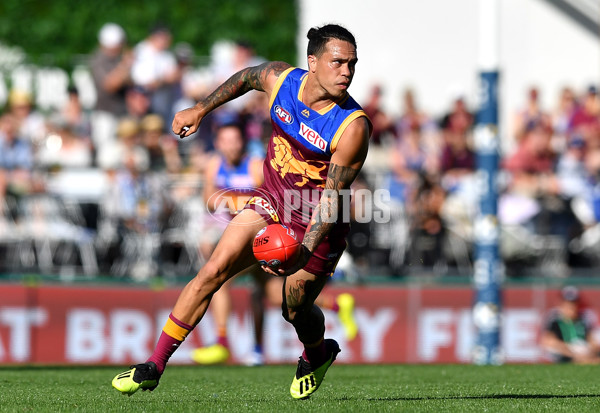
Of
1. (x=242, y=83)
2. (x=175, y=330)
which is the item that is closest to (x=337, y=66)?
(x=242, y=83)

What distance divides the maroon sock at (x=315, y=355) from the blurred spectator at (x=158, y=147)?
7.41 metres

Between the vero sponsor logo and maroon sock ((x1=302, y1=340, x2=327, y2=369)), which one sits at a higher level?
the vero sponsor logo

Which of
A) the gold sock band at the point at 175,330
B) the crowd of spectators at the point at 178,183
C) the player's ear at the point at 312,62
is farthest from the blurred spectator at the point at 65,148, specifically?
the player's ear at the point at 312,62

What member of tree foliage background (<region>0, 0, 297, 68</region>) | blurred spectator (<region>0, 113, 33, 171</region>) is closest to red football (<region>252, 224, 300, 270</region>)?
blurred spectator (<region>0, 113, 33, 171</region>)

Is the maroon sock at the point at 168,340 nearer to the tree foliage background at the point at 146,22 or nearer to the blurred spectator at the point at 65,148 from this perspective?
the blurred spectator at the point at 65,148

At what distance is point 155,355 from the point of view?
6664 millimetres

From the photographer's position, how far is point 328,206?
21.3ft

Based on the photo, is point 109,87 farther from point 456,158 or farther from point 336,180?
point 336,180

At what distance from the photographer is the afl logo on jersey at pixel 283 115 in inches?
268

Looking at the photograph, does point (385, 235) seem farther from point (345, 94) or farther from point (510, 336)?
point (345, 94)

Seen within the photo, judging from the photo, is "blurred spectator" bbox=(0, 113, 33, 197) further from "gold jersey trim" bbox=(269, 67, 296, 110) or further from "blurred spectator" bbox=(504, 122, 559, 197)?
"gold jersey trim" bbox=(269, 67, 296, 110)

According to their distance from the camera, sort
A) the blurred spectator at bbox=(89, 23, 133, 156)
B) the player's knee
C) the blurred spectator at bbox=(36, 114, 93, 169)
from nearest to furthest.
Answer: the player's knee
the blurred spectator at bbox=(36, 114, 93, 169)
the blurred spectator at bbox=(89, 23, 133, 156)

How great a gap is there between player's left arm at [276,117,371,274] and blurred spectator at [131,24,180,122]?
9.12 meters

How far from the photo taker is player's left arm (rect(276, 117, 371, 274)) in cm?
648
